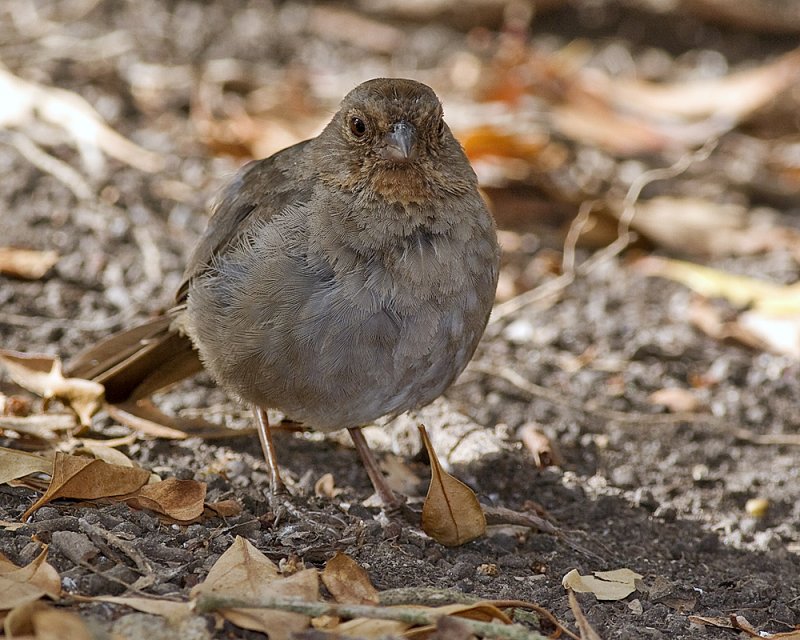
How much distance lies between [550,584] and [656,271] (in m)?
3.08

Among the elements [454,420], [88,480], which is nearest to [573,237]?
[454,420]

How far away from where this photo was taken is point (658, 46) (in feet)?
28.7

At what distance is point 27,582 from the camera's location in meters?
2.88

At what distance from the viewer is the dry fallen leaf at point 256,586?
2.83m

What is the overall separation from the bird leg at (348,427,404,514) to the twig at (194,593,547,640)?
3.92 ft

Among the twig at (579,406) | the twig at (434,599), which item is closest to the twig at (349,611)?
the twig at (434,599)

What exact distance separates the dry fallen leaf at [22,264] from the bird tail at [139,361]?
90 cm

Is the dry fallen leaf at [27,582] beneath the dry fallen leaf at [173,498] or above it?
above

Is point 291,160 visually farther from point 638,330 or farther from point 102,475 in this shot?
point 638,330

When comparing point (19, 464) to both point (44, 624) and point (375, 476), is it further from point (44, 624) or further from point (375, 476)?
point (375, 476)

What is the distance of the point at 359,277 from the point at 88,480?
41.9 inches

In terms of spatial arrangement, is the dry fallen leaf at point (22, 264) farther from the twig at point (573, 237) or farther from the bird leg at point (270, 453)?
the twig at point (573, 237)

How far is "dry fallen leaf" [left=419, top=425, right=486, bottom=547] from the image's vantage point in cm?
373

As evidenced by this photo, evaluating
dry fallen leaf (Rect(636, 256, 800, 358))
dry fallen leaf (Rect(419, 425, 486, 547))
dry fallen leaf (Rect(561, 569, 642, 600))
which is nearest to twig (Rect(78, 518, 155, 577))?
dry fallen leaf (Rect(419, 425, 486, 547))
